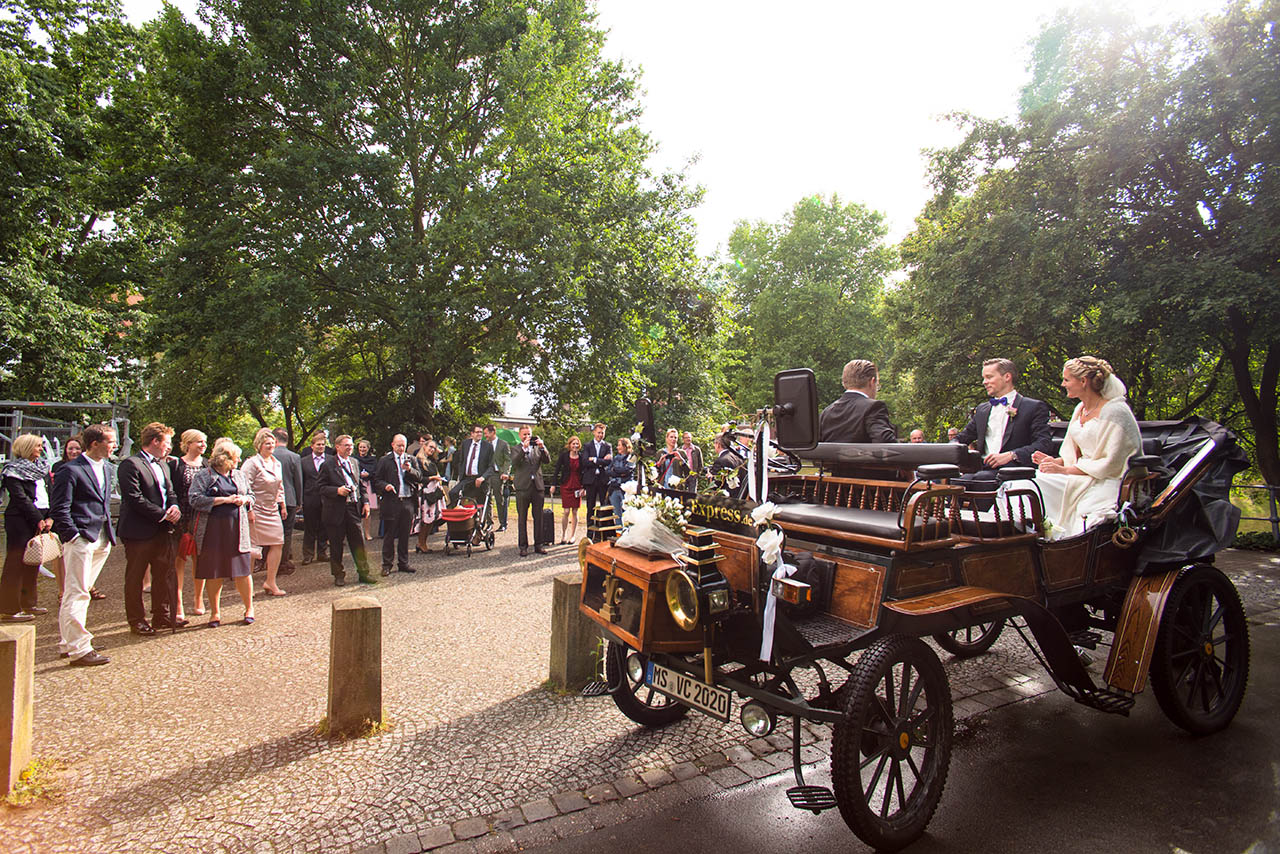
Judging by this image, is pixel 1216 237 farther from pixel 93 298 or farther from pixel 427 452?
pixel 93 298

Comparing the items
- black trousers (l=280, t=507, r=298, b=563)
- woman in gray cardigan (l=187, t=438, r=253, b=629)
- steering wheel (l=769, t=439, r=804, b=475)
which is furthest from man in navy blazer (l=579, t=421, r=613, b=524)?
steering wheel (l=769, t=439, r=804, b=475)

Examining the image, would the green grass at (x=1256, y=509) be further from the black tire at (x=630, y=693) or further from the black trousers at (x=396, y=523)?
the black trousers at (x=396, y=523)

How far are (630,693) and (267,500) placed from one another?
5845mm

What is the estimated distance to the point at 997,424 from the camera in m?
5.20

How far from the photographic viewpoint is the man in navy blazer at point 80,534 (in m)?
5.43

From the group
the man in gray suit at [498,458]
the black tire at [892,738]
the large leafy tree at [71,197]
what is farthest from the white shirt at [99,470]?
the large leafy tree at [71,197]

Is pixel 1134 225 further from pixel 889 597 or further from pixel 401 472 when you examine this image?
pixel 401 472

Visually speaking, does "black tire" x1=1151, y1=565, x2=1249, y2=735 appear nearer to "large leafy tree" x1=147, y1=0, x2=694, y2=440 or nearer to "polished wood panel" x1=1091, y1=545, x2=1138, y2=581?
"polished wood panel" x1=1091, y1=545, x2=1138, y2=581

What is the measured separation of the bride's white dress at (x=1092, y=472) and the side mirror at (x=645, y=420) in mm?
2675

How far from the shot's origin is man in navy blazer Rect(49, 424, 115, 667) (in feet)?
17.8

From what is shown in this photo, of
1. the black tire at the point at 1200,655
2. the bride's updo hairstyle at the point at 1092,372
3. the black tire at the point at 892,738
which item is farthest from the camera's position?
the bride's updo hairstyle at the point at 1092,372

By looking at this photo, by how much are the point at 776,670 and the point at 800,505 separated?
1203mm

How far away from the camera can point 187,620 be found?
22.1ft

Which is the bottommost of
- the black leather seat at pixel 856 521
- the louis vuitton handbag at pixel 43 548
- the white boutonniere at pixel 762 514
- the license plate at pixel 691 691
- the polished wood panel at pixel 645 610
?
the license plate at pixel 691 691
